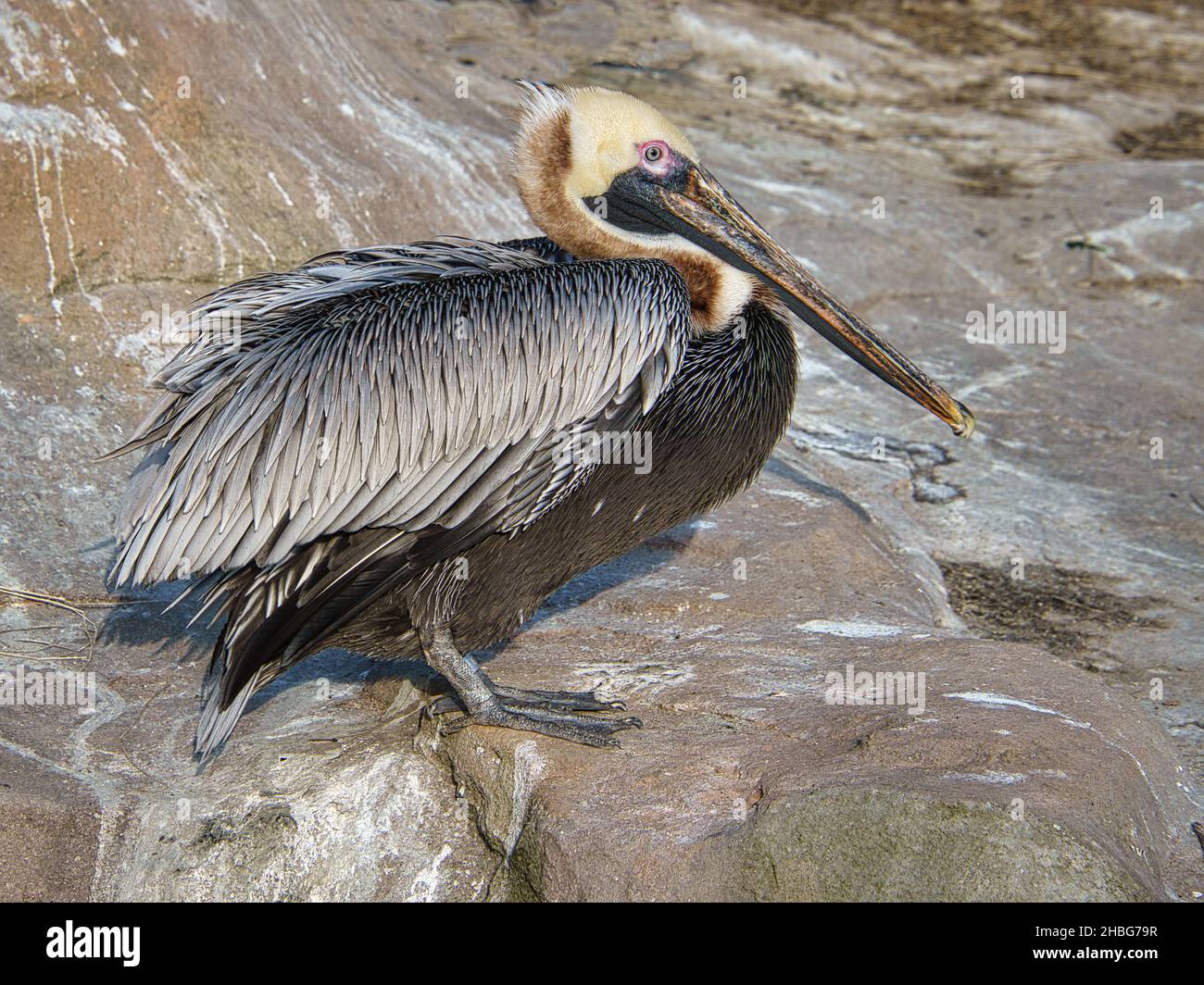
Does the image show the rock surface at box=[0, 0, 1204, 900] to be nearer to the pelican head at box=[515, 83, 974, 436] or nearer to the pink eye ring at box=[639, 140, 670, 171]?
the pelican head at box=[515, 83, 974, 436]

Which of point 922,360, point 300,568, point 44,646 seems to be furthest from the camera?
point 922,360

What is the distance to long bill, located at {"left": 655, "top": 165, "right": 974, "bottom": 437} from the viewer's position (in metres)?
4.34

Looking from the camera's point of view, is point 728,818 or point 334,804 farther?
point 334,804

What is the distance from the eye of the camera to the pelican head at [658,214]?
4297 mm

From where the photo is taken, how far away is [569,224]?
4363 millimetres

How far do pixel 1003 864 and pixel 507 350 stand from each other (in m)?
1.81

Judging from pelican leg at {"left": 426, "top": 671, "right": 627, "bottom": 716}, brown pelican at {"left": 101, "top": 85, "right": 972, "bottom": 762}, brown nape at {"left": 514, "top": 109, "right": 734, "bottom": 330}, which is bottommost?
pelican leg at {"left": 426, "top": 671, "right": 627, "bottom": 716}

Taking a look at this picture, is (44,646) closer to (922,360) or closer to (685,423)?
(685,423)

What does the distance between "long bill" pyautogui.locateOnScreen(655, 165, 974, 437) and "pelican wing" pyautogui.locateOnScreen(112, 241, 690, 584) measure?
453 millimetres

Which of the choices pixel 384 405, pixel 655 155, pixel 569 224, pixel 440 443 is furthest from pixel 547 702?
pixel 655 155

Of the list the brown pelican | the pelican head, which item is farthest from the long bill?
the brown pelican

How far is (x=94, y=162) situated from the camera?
18.4 feet

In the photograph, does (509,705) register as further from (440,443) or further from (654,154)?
(654,154)
